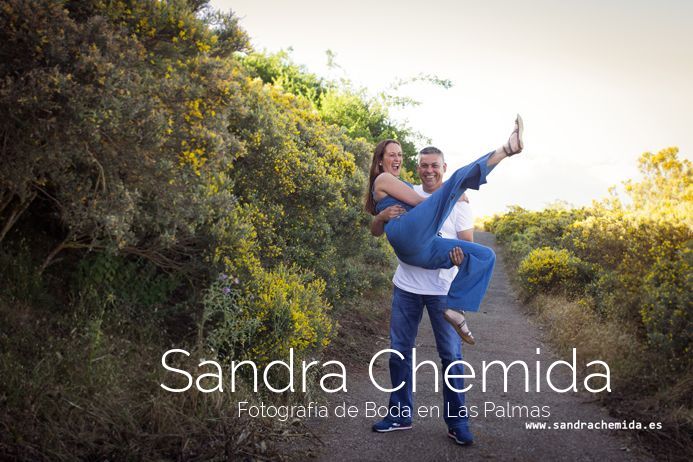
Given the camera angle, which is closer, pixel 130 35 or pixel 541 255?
pixel 130 35

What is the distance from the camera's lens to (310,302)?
696 centimetres

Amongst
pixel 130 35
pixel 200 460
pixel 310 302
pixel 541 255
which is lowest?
pixel 200 460

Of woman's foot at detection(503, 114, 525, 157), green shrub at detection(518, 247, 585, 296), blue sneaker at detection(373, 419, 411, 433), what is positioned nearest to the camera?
woman's foot at detection(503, 114, 525, 157)

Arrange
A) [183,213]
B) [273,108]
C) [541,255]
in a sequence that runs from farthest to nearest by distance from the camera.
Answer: [541,255]
[273,108]
[183,213]

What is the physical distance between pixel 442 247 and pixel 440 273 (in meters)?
0.30

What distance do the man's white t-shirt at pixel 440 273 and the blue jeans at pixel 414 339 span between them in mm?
87

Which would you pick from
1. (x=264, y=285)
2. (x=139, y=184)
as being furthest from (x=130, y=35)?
(x=264, y=285)

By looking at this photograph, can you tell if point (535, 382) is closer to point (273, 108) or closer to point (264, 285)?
point (264, 285)

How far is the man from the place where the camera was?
15.9 feet

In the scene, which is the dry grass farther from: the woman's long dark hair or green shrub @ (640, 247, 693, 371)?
the woman's long dark hair

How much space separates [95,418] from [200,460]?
0.84 metres

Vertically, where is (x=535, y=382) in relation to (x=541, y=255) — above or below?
below

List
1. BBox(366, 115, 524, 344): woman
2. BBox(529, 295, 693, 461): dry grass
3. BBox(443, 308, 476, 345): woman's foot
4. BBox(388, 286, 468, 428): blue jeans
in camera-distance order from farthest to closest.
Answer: BBox(529, 295, 693, 461): dry grass
BBox(388, 286, 468, 428): blue jeans
BBox(443, 308, 476, 345): woman's foot
BBox(366, 115, 524, 344): woman

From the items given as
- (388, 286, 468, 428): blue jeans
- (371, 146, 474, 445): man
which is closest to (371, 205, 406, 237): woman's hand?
(371, 146, 474, 445): man
